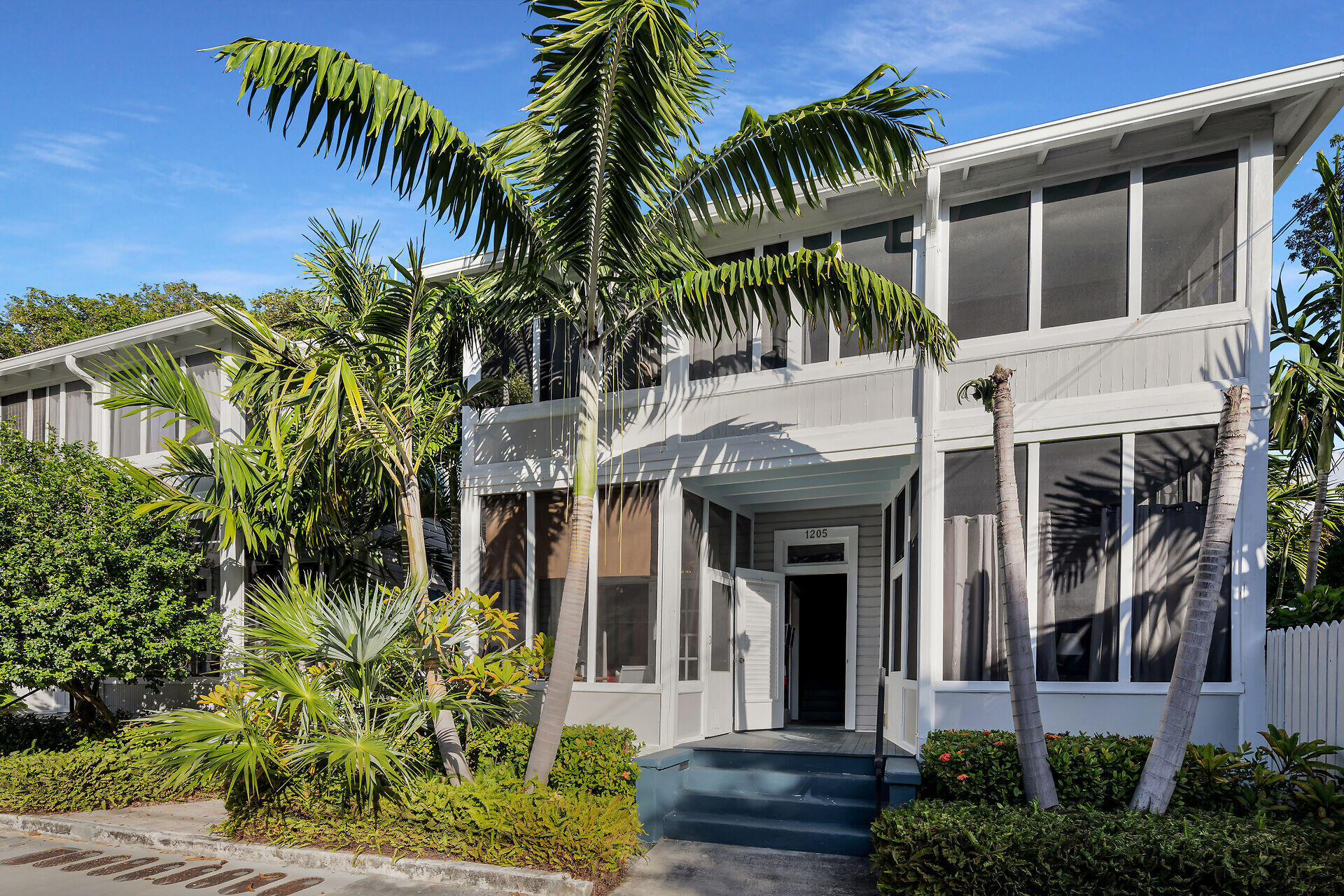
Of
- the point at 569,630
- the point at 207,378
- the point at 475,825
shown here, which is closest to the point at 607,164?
the point at 569,630

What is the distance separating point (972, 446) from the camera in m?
7.71

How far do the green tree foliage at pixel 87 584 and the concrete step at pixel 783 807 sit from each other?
20.6 feet

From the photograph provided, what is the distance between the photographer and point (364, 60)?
6.36 m

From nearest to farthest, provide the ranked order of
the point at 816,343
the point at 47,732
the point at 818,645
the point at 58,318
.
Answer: the point at 816,343
the point at 47,732
the point at 818,645
the point at 58,318

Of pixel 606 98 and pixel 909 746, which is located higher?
pixel 606 98

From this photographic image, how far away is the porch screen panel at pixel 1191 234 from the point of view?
280 inches

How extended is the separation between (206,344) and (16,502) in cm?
378

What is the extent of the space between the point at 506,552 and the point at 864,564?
435 centimetres

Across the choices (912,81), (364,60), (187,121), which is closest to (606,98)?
(364,60)

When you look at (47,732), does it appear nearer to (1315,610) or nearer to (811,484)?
(811,484)

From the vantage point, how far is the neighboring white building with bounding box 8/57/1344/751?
22.8 feet

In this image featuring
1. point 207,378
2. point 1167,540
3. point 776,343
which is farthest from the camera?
point 207,378

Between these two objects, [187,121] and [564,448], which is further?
[564,448]

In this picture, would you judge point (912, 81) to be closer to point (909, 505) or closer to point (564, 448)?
point (909, 505)
